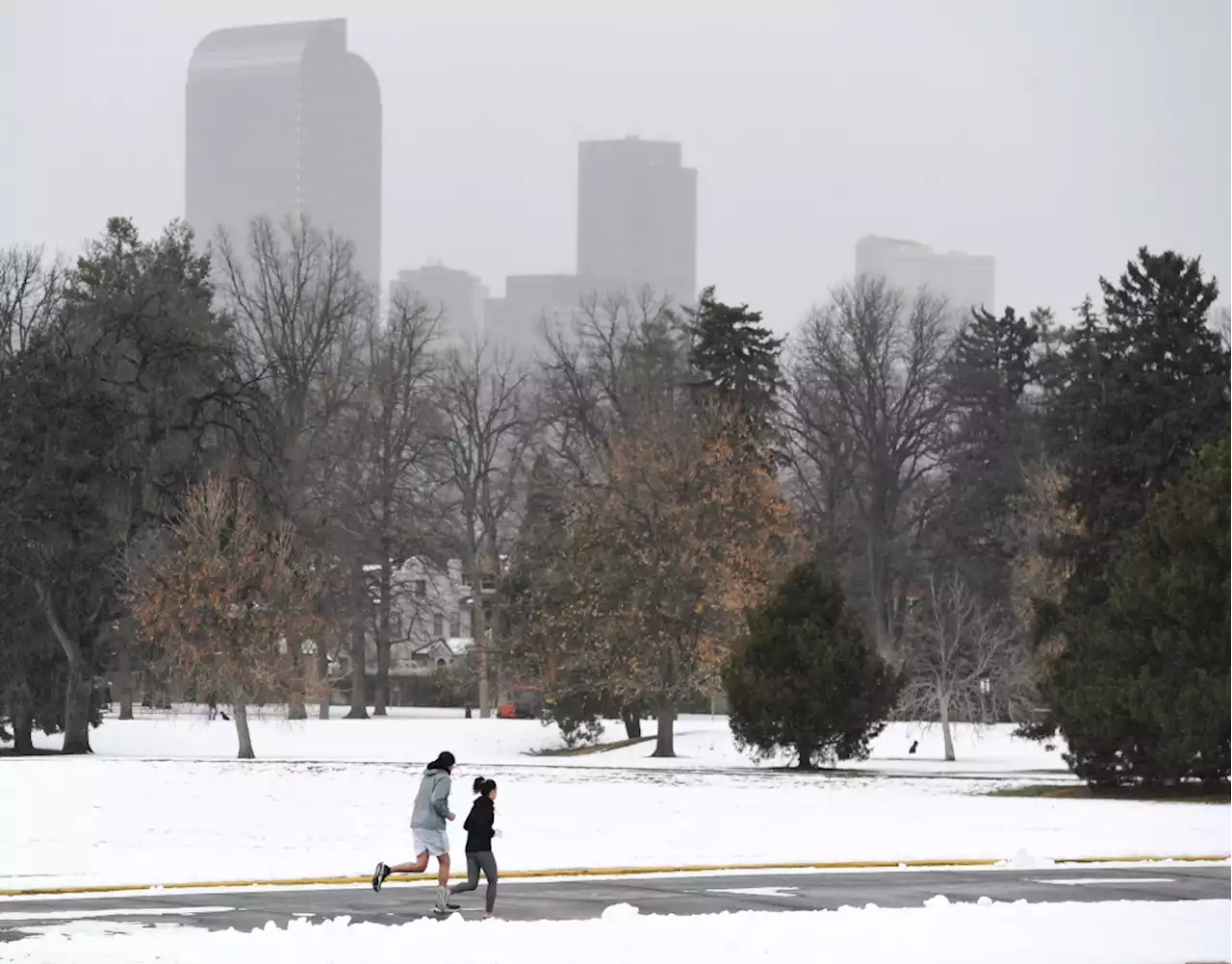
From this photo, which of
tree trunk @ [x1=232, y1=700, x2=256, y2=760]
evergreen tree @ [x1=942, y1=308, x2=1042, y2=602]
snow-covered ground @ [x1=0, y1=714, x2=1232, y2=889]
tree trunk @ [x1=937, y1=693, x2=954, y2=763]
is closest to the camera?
snow-covered ground @ [x1=0, y1=714, x2=1232, y2=889]

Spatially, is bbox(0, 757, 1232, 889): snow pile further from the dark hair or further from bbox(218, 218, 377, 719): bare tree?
bbox(218, 218, 377, 719): bare tree

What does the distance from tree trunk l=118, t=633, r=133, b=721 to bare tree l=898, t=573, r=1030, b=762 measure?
21422mm

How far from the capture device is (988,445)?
3275 inches

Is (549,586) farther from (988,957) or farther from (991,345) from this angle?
(988,957)

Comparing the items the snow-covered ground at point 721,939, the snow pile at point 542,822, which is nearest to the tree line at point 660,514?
the snow pile at point 542,822

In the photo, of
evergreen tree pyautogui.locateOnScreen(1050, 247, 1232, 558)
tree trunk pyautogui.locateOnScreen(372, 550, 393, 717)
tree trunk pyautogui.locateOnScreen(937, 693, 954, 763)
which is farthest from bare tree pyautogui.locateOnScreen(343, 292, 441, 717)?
evergreen tree pyautogui.locateOnScreen(1050, 247, 1232, 558)

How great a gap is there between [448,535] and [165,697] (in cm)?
2424

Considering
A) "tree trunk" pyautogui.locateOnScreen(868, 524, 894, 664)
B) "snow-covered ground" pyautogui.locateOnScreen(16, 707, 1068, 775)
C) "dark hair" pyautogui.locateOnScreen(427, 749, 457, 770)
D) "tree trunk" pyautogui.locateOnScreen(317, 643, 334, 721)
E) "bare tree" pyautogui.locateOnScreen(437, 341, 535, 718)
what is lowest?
"snow-covered ground" pyautogui.locateOnScreen(16, 707, 1068, 775)

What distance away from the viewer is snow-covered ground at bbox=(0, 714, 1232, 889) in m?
26.8

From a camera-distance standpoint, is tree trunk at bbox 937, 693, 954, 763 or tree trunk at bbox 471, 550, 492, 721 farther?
tree trunk at bbox 471, 550, 492, 721

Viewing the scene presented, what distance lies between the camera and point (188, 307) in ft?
241

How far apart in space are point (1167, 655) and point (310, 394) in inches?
2087

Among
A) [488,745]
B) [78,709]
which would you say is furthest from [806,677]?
[488,745]

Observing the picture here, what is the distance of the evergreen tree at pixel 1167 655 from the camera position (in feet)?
121
